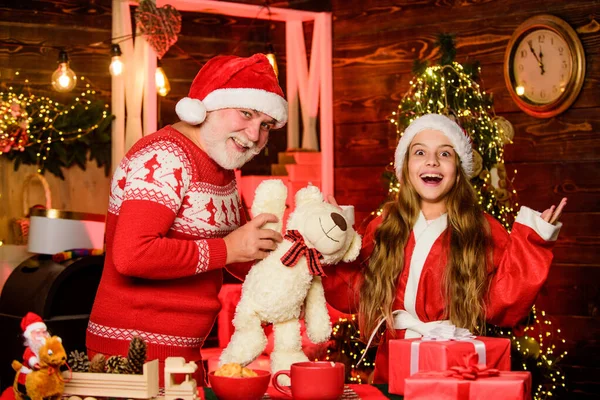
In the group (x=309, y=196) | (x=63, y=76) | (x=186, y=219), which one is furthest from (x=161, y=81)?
(x=309, y=196)

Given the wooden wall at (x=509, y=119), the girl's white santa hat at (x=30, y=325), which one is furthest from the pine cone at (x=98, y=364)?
the wooden wall at (x=509, y=119)

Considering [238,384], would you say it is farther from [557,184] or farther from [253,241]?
[557,184]

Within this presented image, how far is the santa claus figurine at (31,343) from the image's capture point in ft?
4.97

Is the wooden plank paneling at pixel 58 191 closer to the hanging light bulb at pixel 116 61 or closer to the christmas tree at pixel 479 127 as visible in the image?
the hanging light bulb at pixel 116 61

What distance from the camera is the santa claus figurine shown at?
151 centimetres

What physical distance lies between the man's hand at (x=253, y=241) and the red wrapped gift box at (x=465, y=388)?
0.54m

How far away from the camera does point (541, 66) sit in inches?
173

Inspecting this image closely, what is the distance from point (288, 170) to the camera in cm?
512

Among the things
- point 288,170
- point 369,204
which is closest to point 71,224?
point 288,170

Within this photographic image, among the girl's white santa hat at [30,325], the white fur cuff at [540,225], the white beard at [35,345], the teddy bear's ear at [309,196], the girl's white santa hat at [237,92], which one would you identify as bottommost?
the white beard at [35,345]

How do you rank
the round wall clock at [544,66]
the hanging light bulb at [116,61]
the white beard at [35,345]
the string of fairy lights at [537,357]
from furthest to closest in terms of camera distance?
the hanging light bulb at [116,61], the round wall clock at [544,66], the string of fairy lights at [537,357], the white beard at [35,345]

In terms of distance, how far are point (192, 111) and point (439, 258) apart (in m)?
0.76

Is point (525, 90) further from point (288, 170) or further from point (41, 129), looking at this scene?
point (41, 129)

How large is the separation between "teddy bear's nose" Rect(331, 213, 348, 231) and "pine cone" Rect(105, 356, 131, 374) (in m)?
0.61
